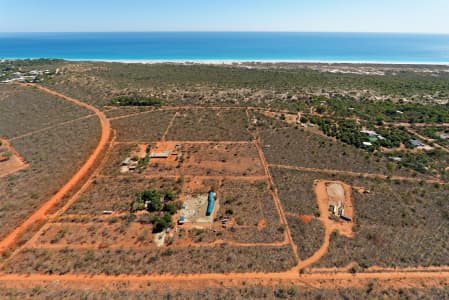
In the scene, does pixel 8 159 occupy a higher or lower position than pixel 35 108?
lower

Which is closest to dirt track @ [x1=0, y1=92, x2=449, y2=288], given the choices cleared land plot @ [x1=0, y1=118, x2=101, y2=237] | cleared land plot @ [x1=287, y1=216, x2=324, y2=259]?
cleared land plot @ [x1=287, y1=216, x2=324, y2=259]

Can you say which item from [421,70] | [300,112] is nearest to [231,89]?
[300,112]

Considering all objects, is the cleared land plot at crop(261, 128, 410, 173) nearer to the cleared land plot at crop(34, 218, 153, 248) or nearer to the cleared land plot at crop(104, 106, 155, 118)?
the cleared land plot at crop(34, 218, 153, 248)

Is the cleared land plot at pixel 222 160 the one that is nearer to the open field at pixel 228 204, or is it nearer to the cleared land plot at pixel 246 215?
the open field at pixel 228 204

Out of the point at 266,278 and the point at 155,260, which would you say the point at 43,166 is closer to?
the point at 155,260

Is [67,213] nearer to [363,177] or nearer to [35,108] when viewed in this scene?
[363,177]

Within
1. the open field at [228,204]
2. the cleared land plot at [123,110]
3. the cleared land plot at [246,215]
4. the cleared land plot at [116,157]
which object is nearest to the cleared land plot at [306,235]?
the open field at [228,204]
